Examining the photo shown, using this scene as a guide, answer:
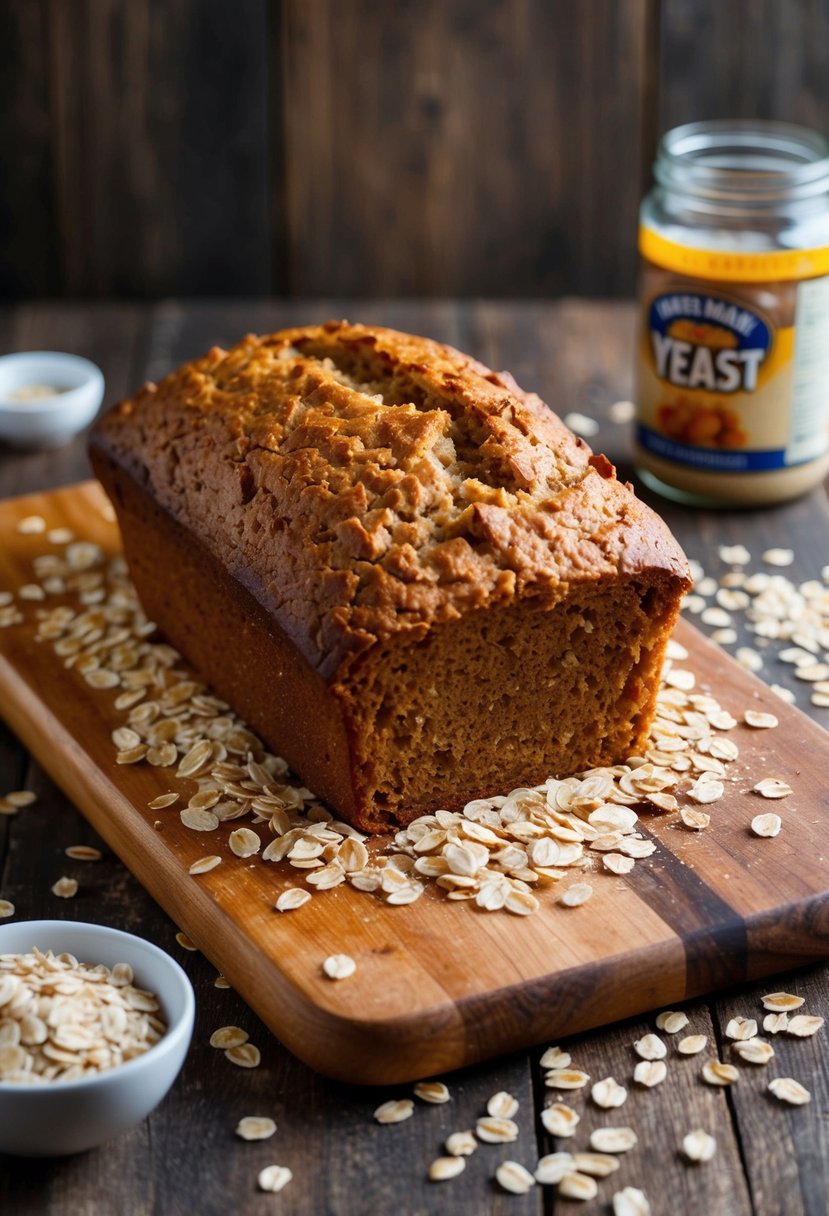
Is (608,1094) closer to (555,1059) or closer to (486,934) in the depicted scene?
(555,1059)

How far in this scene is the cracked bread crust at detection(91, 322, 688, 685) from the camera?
5.94ft

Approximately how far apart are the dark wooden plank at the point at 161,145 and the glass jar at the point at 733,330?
4.66ft

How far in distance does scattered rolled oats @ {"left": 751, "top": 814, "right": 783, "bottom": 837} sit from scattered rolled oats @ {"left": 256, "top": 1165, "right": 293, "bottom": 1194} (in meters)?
0.70

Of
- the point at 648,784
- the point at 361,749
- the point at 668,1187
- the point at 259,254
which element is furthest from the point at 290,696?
the point at 259,254

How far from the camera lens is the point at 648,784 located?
1965 millimetres

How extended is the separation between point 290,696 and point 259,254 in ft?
7.53

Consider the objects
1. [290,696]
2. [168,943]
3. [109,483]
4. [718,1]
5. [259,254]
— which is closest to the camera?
[168,943]

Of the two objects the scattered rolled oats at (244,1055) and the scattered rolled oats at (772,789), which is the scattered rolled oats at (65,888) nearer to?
the scattered rolled oats at (244,1055)

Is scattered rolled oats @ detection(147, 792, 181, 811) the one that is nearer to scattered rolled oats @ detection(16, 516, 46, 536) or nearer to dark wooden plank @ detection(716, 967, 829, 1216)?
dark wooden plank @ detection(716, 967, 829, 1216)

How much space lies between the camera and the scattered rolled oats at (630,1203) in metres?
1.47

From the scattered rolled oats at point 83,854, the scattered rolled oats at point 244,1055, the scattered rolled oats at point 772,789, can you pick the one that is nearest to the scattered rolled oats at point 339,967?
the scattered rolled oats at point 244,1055

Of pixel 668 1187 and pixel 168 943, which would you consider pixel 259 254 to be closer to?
pixel 168 943

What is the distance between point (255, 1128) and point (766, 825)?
2.33ft

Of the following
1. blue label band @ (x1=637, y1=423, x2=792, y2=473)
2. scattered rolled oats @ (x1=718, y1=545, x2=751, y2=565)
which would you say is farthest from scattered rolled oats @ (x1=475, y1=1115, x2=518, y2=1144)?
blue label band @ (x1=637, y1=423, x2=792, y2=473)
